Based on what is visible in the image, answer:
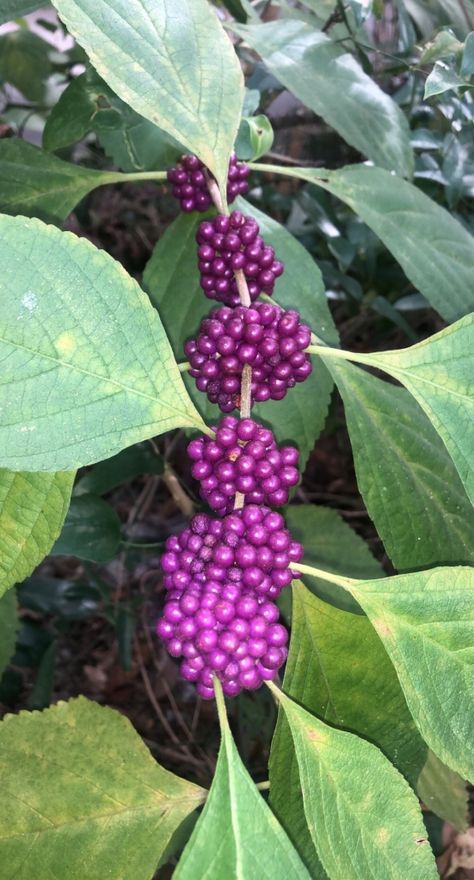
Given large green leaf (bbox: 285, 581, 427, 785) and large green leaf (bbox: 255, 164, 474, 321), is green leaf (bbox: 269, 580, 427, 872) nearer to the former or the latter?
large green leaf (bbox: 285, 581, 427, 785)

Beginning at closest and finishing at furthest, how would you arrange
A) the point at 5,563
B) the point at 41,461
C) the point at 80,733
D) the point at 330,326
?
1. the point at 41,461
2. the point at 5,563
3. the point at 80,733
4. the point at 330,326

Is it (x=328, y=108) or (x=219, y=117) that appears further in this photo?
(x=328, y=108)

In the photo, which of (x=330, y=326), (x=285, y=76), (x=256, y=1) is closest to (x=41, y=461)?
(x=330, y=326)

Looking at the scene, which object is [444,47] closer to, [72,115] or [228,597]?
[72,115]

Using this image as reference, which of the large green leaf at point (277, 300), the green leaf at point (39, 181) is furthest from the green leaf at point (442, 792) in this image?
the green leaf at point (39, 181)

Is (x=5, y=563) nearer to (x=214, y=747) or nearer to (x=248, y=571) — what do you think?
(x=248, y=571)
